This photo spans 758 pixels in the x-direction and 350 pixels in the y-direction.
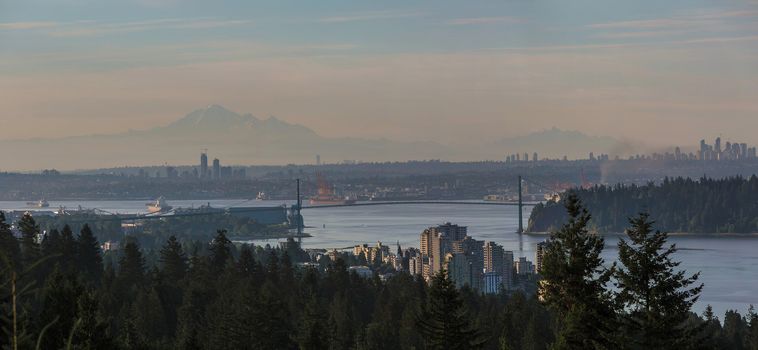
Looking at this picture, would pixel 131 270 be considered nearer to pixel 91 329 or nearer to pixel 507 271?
pixel 91 329

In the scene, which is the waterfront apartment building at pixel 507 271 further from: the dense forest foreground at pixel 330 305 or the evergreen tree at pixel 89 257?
the evergreen tree at pixel 89 257

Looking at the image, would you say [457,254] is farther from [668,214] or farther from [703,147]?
→ [703,147]

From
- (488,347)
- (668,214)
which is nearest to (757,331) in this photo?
(488,347)

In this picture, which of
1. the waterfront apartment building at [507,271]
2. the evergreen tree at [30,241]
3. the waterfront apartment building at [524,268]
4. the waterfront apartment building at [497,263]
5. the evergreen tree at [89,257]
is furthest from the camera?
the waterfront apartment building at [524,268]

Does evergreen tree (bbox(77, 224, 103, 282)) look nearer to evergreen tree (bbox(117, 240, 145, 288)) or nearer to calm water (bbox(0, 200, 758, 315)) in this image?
evergreen tree (bbox(117, 240, 145, 288))

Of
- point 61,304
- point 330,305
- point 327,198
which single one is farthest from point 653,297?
point 327,198

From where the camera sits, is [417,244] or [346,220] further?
[346,220]

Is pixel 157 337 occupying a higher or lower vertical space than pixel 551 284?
lower

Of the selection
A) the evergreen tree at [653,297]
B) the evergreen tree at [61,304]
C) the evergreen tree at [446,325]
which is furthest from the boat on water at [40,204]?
the evergreen tree at [653,297]
